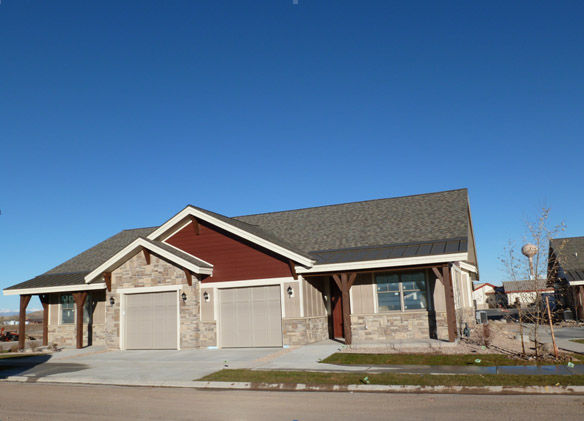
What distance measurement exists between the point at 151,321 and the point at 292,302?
20.5ft

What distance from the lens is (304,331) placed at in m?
18.9

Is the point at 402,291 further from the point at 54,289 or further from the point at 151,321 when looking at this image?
the point at 54,289

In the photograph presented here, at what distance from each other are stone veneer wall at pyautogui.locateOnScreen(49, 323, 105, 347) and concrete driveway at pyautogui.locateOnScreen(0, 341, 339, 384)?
2694 millimetres

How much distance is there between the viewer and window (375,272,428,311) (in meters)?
19.0

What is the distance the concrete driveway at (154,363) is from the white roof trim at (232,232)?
134 inches

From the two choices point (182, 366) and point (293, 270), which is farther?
point (293, 270)

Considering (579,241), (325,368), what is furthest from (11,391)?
(579,241)

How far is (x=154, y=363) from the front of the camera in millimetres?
16250

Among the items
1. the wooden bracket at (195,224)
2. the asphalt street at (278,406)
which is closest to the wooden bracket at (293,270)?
the wooden bracket at (195,224)

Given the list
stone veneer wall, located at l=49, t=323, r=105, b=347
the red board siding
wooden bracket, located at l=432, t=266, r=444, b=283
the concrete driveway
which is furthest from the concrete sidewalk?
wooden bracket, located at l=432, t=266, r=444, b=283

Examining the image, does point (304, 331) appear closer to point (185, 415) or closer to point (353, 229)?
point (353, 229)

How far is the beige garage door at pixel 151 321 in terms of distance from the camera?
66.5 ft

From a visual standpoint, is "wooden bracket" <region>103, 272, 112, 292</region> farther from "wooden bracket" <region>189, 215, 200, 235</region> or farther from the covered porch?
the covered porch

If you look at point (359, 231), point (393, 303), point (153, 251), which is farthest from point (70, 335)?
point (393, 303)
